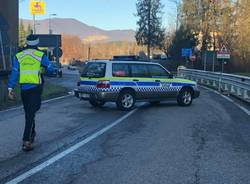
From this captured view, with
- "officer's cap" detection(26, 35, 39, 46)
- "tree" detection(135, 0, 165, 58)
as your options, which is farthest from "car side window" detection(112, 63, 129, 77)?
"tree" detection(135, 0, 165, 58)

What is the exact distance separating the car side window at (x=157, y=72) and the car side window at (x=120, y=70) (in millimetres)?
1058

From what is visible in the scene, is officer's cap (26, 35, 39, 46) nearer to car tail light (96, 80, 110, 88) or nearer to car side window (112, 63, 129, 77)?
car tail light (96, 80, 110, 88)

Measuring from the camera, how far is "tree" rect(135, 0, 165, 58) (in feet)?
322

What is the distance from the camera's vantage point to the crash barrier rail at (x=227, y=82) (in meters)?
22.2

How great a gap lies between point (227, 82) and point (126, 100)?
12164 mm

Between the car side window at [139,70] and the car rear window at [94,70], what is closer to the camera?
the car rear window at [94,70]

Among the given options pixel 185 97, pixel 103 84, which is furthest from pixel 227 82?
pixel 103 84

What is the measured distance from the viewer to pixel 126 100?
17094 mm

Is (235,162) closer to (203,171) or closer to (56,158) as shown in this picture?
(203,171)

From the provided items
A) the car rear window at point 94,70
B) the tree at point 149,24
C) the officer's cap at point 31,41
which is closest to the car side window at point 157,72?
the car rear window at point 94,70

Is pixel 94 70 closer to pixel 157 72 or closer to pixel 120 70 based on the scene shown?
pixel 120 70

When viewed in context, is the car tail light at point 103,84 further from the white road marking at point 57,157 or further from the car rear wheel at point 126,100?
the white road marking at point 57,157

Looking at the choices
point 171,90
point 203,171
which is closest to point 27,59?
point 203,171

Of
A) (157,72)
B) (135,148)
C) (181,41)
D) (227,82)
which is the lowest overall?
(135,148)
